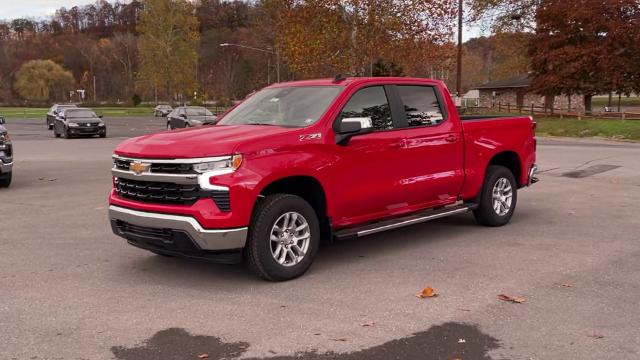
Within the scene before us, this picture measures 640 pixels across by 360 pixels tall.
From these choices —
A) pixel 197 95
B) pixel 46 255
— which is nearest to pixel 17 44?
pixel 197 95

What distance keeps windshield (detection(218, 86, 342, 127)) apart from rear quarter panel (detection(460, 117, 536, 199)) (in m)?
2.03

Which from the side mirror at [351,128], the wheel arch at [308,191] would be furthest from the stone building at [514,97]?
the wheel arch at [308,191]

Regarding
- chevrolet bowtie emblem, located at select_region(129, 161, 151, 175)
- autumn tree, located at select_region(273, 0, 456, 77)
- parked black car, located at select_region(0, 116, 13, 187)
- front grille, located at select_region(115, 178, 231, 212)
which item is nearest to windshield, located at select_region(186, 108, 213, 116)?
autumn tree, located at select_region(273, 0, 456, 77)

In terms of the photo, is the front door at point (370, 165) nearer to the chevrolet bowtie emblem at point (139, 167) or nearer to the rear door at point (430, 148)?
the rear door at point (430, 148)

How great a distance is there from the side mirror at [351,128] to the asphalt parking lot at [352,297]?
1298 millimetres

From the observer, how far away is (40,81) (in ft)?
352

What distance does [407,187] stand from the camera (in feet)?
22.3

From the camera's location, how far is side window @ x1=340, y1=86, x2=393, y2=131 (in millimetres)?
6484

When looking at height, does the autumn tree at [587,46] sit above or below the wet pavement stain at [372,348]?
above

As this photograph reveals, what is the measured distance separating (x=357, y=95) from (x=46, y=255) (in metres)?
3.78

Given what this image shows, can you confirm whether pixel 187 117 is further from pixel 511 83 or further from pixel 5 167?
pixel 511 83

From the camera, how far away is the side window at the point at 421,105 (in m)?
7.07

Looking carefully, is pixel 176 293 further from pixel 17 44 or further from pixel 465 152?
pixel 17 44

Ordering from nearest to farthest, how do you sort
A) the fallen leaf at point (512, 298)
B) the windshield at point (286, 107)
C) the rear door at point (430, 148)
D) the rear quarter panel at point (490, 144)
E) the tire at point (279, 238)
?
the fallen leaf at point (512, 298)
the tire at point (279, 238)
the windshield at point (286, 107)
the rear door at point (430, 148)
the rear quarter panel at point (490, 144)
